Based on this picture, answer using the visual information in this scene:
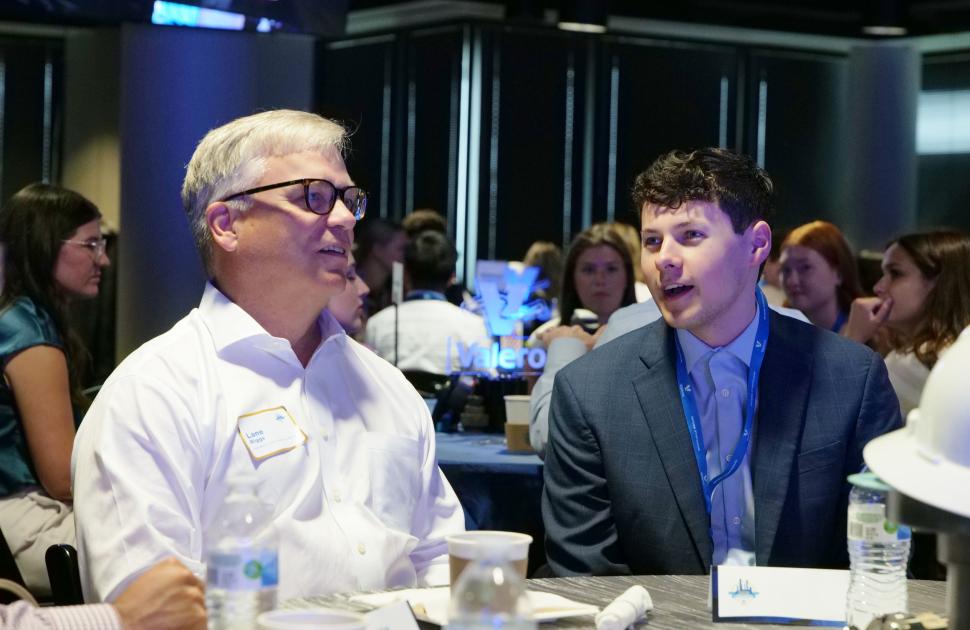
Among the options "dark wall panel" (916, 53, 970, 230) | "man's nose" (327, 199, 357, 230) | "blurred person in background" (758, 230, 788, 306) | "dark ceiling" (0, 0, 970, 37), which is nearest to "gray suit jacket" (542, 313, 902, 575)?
"man's nose" (327, 199, 357, 230)

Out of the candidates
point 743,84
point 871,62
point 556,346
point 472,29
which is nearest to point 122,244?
point 472,29

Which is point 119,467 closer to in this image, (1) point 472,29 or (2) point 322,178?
(2) point 322,178

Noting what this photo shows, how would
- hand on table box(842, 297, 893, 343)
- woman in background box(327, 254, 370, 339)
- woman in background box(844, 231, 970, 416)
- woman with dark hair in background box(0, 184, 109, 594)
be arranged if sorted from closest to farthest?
woman with dark hair in background box(0, 184, 109, 594)
woman in background box(844, 231, 970, 416)
woman in background box(327, 254, 370, 339)
hand on table box(842, 297, 893, 343)

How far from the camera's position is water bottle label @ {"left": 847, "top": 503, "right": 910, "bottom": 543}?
5.81ft

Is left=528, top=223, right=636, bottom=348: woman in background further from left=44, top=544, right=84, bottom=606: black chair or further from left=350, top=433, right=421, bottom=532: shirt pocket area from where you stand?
left=44, top=544, right=84, bottom=606: black chair

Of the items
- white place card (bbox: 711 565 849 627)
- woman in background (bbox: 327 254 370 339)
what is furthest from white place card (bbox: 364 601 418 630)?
woman in background (bbox: 327 254 370 339)

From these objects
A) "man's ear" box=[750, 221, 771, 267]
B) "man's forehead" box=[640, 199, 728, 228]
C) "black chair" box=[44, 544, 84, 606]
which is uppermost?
"man's forehead" box=[640, 199, 728, 228]

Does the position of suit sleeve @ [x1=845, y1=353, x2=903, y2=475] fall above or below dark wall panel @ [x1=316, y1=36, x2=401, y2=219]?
below

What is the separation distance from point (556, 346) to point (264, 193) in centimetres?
212

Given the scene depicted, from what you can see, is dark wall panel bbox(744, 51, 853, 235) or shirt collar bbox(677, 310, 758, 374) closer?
shirt collar bbox(677, 310, 758, 374)

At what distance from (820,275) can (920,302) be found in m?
1.55

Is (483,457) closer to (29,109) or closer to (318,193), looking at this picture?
(318,193)

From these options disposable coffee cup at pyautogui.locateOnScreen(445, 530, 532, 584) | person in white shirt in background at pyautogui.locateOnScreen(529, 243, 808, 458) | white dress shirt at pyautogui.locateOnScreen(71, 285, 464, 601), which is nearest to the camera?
disposable coffee cup at pyautogui.locateOnScreen(445, 530, 532, 584)

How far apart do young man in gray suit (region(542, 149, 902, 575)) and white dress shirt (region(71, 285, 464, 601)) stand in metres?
0.33
